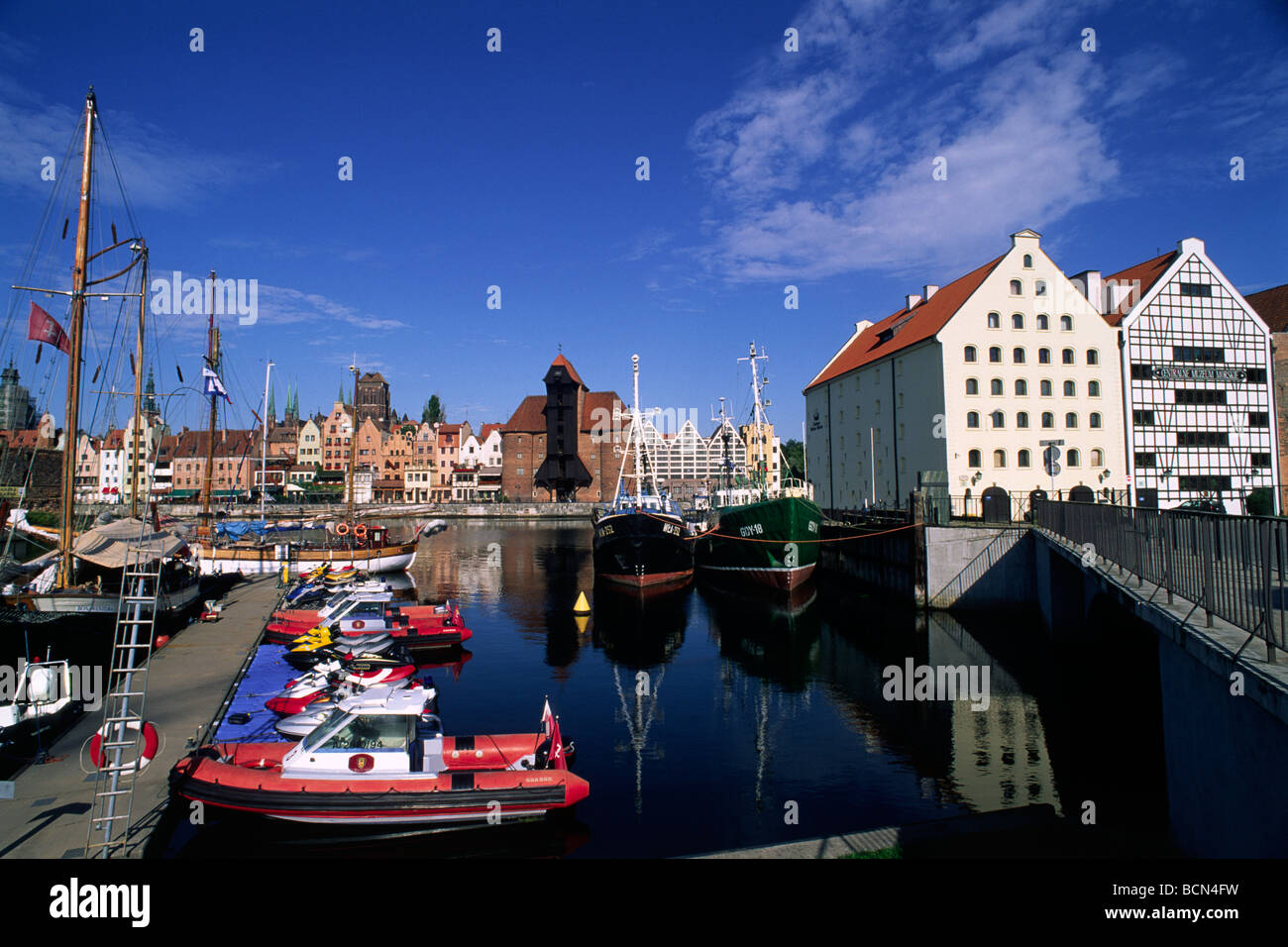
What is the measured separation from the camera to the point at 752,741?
57.4 feet

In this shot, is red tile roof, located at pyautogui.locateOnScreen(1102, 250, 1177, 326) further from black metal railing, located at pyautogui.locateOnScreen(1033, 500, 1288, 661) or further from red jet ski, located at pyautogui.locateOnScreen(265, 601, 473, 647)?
red jet ski, located at pyautogui.locateOnScreen(265, 601, 473, 647)

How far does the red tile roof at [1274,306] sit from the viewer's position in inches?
1859

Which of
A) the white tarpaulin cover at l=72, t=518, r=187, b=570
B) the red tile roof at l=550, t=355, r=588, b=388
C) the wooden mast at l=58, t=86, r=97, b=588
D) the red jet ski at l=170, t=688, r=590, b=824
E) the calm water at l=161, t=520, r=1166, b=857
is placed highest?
the red tile roof at l=550, t=355, r=588, b=388

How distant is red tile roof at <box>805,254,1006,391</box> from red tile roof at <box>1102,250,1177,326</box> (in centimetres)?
799

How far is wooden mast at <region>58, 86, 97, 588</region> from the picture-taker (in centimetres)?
2567

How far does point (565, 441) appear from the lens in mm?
122125

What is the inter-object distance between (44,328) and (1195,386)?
55256 mm

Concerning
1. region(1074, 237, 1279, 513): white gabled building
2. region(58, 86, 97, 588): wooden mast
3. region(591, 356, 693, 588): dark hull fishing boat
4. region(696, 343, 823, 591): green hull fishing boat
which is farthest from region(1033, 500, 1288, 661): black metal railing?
region(58, 86, 97, 588): wooden mast

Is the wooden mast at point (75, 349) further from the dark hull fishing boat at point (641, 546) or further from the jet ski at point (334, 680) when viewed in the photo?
the dark hull fishing boat at point (641, 546)

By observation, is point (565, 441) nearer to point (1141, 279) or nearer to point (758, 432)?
point (758, 432)

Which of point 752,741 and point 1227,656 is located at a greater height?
point 1227,656
